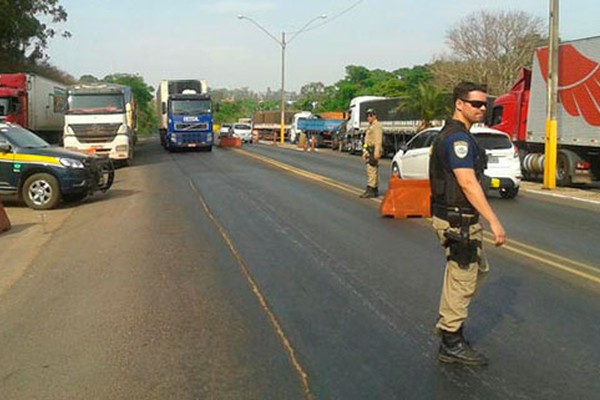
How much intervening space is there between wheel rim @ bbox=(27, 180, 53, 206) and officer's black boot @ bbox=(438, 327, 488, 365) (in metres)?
11.0

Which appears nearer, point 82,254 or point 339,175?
point 82,254

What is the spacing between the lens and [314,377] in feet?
15.3

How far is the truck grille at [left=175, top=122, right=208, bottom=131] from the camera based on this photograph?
36156 millimetres

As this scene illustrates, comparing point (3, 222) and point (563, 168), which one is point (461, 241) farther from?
point (563, 168)

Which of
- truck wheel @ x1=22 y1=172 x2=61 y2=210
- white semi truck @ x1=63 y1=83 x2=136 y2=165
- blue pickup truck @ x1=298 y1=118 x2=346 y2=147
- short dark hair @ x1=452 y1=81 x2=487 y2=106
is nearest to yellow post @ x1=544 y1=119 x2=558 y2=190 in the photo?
truck wheel @ x1=22 y1=172 x2=61 y2=210

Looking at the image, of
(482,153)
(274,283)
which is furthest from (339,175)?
(482,153)

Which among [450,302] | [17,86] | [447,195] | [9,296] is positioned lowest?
[9,296]

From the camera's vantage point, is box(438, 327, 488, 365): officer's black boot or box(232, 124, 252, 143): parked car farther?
box(232, 124, 252, 143): parked car

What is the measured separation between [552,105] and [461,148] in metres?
16.1

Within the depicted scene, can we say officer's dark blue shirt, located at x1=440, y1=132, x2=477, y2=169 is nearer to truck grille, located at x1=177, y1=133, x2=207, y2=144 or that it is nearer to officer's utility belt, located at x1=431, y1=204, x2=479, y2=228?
officer's utility belt, located at x1=431, y1=204, x2=479, y2=228

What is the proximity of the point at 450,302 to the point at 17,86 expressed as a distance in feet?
88.5

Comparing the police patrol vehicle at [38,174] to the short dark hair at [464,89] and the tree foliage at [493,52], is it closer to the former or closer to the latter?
the short dark hair at [464,89]

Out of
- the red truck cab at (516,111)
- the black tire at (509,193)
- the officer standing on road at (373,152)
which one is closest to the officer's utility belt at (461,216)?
the officer standing on road at (373,152)

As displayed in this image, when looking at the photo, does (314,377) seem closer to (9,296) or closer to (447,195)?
(447,195)
